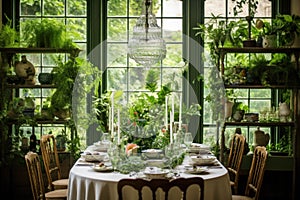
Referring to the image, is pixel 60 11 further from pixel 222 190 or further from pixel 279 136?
pixel 222 190

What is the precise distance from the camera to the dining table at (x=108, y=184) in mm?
4336

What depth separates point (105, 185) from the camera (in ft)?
14.3

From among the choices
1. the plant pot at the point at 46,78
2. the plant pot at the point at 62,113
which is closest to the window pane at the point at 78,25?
the plant pot at the point at 46,78

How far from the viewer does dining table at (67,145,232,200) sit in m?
4.34

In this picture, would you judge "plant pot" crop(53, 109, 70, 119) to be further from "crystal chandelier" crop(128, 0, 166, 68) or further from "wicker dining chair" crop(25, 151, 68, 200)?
"crystal chandelier" crop(128, 0, 166, 68)

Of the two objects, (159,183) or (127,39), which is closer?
(159,183)

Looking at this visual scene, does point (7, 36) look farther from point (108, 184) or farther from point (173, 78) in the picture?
point (108, 184)

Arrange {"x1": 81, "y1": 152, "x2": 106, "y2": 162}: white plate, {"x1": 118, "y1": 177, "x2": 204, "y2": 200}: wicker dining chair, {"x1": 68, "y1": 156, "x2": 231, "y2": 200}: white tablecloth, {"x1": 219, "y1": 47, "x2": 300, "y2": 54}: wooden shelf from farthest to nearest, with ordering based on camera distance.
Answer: {"x1": 219, "y1": 47, "x2": 300, "y2": 54}: wooden shelf, {"x1": 81, "y1": 152, "x2": 106, "y2": 162}: white plate, {"x1": 68, "y1": 156, "x2": 231, "y2": 200}: white tablecloth, {"x1": 118, "y1": 177, "x2": 204, "y2": 200}: wicker dining chair

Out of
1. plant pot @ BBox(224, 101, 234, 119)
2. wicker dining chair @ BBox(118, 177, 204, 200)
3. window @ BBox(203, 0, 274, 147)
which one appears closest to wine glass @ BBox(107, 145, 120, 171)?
wicker dining chair @ BBox(118, 177, 204, 200)

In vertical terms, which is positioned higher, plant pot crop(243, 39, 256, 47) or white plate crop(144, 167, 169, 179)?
plant pot crop(243, 39, 256, 47)

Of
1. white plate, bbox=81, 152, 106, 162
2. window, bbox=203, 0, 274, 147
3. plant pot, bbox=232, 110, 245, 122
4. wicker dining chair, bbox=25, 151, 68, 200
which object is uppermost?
window, bbox=203, 0, 274, 147

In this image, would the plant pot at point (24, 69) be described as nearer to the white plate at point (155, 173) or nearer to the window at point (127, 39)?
the window at point (127, 39)

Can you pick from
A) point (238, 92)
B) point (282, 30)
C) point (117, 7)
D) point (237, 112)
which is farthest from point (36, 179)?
point (282, 30)

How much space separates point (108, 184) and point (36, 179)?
95 cm
